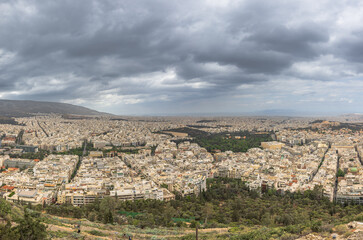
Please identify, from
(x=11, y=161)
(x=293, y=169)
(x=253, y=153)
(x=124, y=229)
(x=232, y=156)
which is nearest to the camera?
(x=124, y=229)

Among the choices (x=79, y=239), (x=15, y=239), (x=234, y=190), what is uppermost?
(x=15, y=239)

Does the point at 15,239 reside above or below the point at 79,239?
above

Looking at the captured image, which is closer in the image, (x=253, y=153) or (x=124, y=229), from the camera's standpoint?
(x=124, y=229)

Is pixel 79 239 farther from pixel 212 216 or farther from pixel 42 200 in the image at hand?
pixel 42 200

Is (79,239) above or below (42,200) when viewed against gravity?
above

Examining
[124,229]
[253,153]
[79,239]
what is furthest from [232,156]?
[79,239]

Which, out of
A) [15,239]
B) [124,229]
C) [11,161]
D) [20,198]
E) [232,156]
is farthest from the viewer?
[232,156]

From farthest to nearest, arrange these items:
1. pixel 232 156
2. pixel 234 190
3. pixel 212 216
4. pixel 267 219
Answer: pixel 232 156 < pixel 234 190 < pixel 212 216 < pixel 267 219

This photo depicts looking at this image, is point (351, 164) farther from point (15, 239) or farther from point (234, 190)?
point (15, 239)

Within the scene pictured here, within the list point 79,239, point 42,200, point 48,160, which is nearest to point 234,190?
point 42,200
